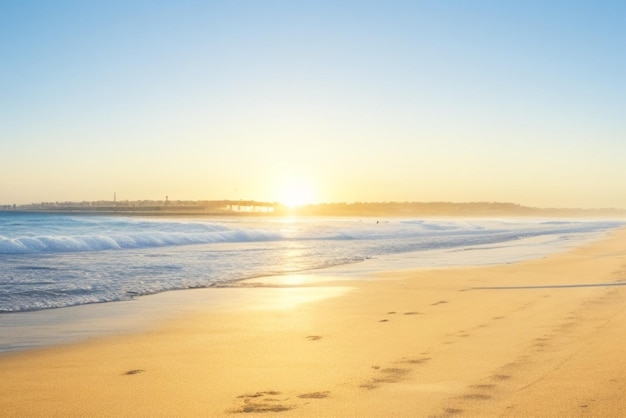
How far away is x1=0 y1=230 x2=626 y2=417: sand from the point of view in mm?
4906

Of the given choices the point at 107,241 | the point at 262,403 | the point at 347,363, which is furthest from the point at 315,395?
the point at 107,241

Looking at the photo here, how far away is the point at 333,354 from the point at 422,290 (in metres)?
6.51

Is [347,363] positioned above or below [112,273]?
above

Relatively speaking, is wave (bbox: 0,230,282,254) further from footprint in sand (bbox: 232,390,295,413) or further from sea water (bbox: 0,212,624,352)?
footprint in sand (bbox: 232,390,295,413)

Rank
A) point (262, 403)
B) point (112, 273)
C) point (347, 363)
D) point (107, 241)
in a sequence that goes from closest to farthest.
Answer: point (262, 403)
point (347, 363)
point (112, 273)
point (107, 241)

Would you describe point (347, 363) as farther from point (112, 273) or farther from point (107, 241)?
point (107, 241)

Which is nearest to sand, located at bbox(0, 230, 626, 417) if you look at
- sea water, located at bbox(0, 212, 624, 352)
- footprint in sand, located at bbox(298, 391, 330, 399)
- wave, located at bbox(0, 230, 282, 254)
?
footprint in sand, located at bbox(298, 391, 330, 399)

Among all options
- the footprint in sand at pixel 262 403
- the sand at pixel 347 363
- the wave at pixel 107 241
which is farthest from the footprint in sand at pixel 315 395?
the wave at pixel 107 241

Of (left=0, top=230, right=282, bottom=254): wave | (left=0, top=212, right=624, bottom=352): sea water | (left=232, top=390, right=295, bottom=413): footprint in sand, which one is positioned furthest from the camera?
(left=0, top=230, right=282, bottom=254): wave

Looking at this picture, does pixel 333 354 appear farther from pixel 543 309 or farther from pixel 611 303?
pixel 611 303

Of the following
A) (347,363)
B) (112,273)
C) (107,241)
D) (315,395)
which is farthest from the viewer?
(107,241)

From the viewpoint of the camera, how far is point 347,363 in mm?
6270

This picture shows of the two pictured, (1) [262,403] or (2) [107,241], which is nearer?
(1) [262,403]

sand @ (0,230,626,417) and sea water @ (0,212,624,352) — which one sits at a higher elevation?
sand @ (0,230,626,417)
